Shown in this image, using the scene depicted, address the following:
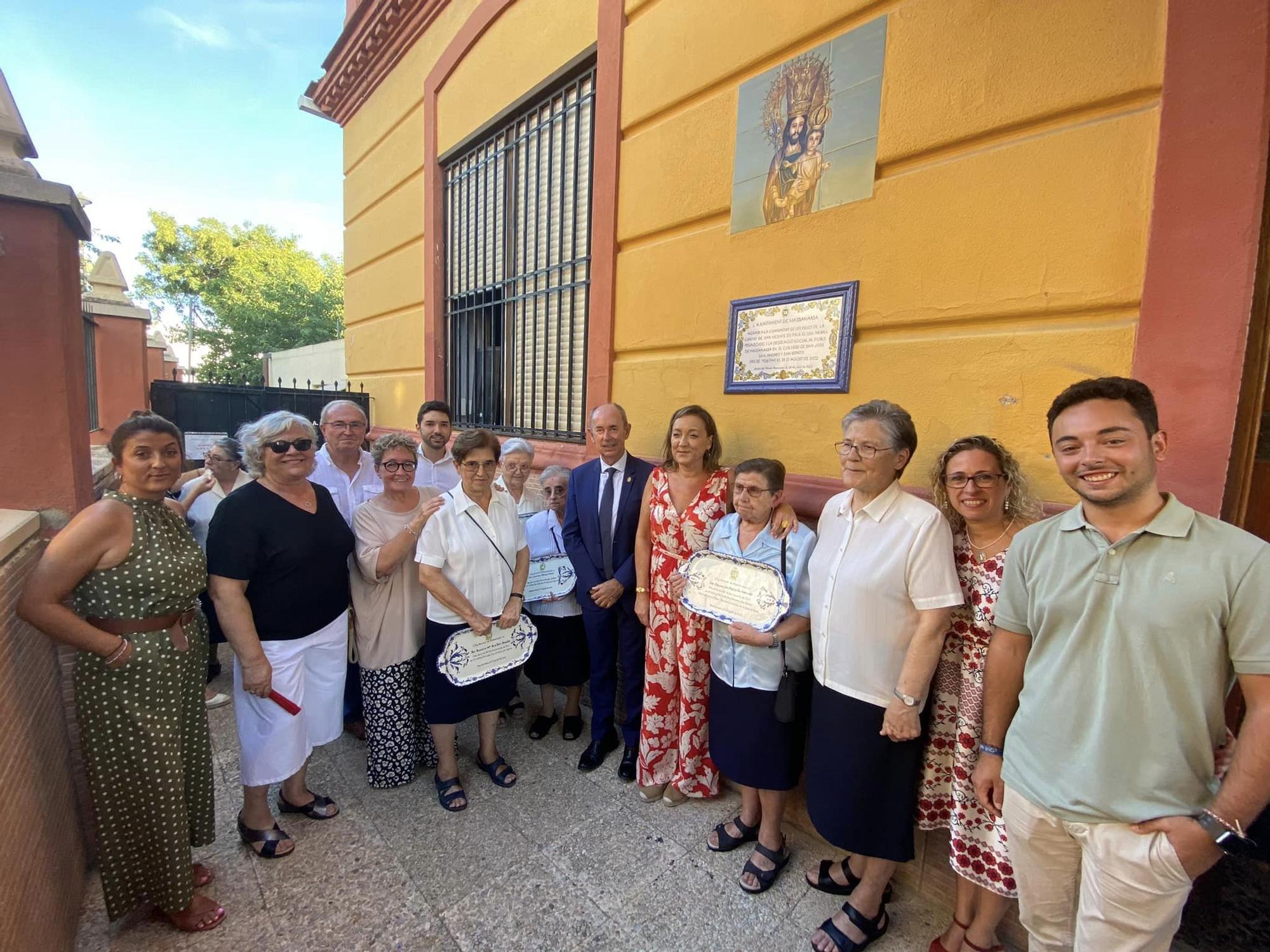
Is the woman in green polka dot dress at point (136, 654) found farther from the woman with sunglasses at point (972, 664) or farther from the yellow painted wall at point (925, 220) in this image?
the woman with sunglasses at point (972, 664)

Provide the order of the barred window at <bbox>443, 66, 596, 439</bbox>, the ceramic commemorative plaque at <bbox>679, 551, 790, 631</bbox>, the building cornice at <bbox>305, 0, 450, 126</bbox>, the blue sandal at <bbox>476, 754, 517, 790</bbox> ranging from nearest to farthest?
the ceramic commemorative plaque at <bbox>679, 551, 790, 631</bbox>, the blue sandal at <bbox>476, 754, 517, 790</bbox>, the barred window at <bbox>443, 66, 596, 439</bbox>, the building cornice at <bbox>305, 0, 450, 126</bbox>

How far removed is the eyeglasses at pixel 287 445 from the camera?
2.27m

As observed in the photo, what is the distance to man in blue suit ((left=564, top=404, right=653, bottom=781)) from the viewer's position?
2.93 metres

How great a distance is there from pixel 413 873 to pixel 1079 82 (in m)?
3.84

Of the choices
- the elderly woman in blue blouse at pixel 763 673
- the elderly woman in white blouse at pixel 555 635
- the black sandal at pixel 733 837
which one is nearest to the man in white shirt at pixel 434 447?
the elderly woman in white blouse at pixel 555 635

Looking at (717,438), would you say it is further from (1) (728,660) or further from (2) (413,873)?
(2) (413,873)

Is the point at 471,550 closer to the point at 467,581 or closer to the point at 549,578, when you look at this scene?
the point at 467,581

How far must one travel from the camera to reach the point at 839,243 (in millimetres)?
2457

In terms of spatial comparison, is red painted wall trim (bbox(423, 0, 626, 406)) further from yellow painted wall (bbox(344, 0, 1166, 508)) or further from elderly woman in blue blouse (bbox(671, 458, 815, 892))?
elderly woman in blue blouse (bbox(671, 458, 815, 892))

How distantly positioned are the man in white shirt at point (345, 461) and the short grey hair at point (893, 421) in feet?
8.72

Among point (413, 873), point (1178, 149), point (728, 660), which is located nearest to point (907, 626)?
point (728, 660)

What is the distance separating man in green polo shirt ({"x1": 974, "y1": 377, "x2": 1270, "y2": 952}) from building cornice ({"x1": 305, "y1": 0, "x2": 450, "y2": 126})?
6.65 meters

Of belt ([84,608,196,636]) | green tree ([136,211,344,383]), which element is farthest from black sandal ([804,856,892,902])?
green tree ([136,211,344,383])

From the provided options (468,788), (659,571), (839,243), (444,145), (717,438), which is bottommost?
(468,788)
